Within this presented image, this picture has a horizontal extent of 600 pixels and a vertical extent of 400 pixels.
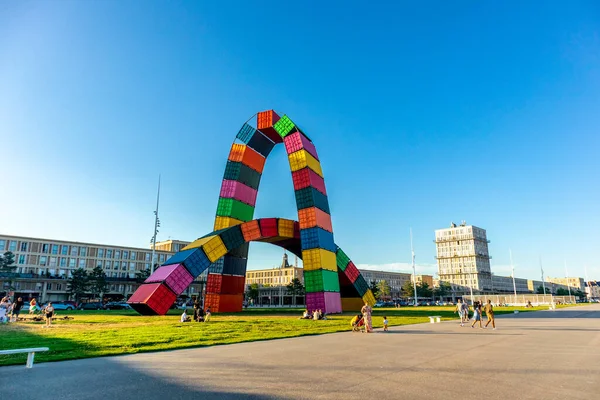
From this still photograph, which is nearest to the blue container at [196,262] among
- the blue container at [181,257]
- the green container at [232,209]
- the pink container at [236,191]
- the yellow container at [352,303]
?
the blue container at [181,257]

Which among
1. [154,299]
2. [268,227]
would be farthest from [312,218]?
[154,299]

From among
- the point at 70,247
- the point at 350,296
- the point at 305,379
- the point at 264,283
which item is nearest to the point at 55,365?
the point at 305,379

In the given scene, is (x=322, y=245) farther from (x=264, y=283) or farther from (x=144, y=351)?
(x=264, y=283)

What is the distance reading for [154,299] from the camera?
3316 cm

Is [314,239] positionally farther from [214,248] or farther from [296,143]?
[296,143]

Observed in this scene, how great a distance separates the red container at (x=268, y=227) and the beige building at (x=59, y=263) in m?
66.2

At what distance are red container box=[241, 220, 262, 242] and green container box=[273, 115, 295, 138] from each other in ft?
35.7

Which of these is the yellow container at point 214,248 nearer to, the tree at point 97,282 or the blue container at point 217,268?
the blue container at point 217,268

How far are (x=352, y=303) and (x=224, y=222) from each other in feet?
64.0

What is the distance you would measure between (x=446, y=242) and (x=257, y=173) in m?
160

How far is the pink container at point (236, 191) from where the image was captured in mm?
46000

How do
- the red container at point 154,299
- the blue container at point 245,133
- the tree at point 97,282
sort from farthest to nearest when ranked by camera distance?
1. the tree at point 97,282
2. the blue container at point 245,133
3. the red container at point 154,299

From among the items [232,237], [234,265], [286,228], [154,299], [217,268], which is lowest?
[154,299]

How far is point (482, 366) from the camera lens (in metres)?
11.7
